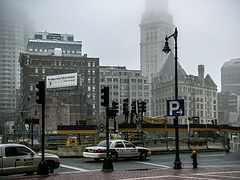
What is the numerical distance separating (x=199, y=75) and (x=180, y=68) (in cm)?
1468

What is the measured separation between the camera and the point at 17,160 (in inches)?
725

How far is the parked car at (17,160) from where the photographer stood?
1797cm

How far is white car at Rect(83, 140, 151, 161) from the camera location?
26953 millimetres

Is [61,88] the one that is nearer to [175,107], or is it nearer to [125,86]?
[125,86]

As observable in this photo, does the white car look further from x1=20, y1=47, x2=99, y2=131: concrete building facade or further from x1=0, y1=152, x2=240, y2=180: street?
x1=20, y1=47, x2=99, y2=131: concrete building facade

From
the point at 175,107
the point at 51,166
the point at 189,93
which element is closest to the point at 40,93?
the point at 51,166

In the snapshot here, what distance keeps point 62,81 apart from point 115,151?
104 metres

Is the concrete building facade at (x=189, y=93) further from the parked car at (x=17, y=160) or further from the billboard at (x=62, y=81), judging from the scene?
the parked car at (x=17, y=160)

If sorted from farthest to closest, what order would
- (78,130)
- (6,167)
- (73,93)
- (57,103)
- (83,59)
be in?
(83,59) → (73,93) → (57,103) → (78,130) → (6,167)

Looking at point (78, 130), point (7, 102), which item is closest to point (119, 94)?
point (7, 102)

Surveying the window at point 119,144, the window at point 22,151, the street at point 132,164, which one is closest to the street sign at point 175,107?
the street at point 132,164

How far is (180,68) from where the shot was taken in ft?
596

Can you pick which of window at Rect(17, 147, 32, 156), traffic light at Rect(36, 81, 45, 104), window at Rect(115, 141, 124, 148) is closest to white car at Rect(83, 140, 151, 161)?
window at Rect(115, 141, 124, 148)

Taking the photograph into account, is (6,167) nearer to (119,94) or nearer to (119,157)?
(119,157)
